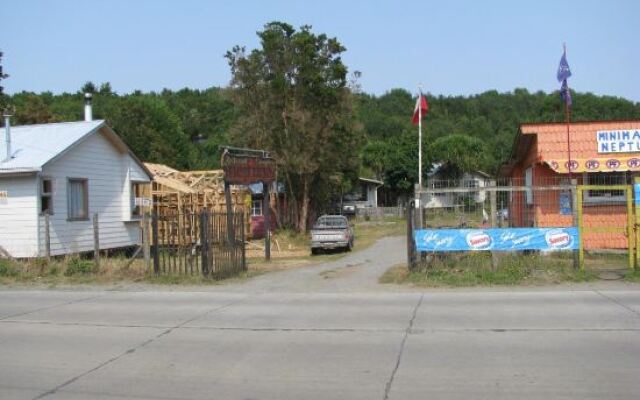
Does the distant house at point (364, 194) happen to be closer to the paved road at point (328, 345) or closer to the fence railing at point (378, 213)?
the fence railing at point (378, 213)

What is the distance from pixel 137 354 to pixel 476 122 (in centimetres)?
10434

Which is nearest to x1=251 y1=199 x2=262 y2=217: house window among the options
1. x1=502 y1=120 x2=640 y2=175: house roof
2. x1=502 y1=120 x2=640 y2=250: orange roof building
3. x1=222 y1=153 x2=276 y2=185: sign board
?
x1=222 y1=153 x2=276 y2=185: sign board

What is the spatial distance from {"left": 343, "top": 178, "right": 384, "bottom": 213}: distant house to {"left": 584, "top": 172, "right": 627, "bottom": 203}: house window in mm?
47449

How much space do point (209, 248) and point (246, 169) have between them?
20.5 feet

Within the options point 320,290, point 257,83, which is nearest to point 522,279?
point 320,290

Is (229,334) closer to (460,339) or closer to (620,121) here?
(460,339)

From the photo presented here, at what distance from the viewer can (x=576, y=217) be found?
1619 cm

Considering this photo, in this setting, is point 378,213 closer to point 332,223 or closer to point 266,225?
point 332,223

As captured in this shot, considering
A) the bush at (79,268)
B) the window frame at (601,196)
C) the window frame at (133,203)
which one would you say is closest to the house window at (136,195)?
the window frame at (133,203)

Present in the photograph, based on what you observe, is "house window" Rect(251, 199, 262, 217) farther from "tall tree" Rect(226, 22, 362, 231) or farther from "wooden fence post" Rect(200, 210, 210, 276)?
"wooden fence post" Rect(200, 210, 210, 276)

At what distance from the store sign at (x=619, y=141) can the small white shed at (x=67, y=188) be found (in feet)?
51.3

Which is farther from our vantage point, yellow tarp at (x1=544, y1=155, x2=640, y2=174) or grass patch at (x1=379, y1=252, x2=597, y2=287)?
yellow tarp at (x1=544, y1=155, x2=640, y2=174)

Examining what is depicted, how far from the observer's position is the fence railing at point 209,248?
17297mm

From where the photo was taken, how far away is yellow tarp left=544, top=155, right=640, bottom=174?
65.6 feet
